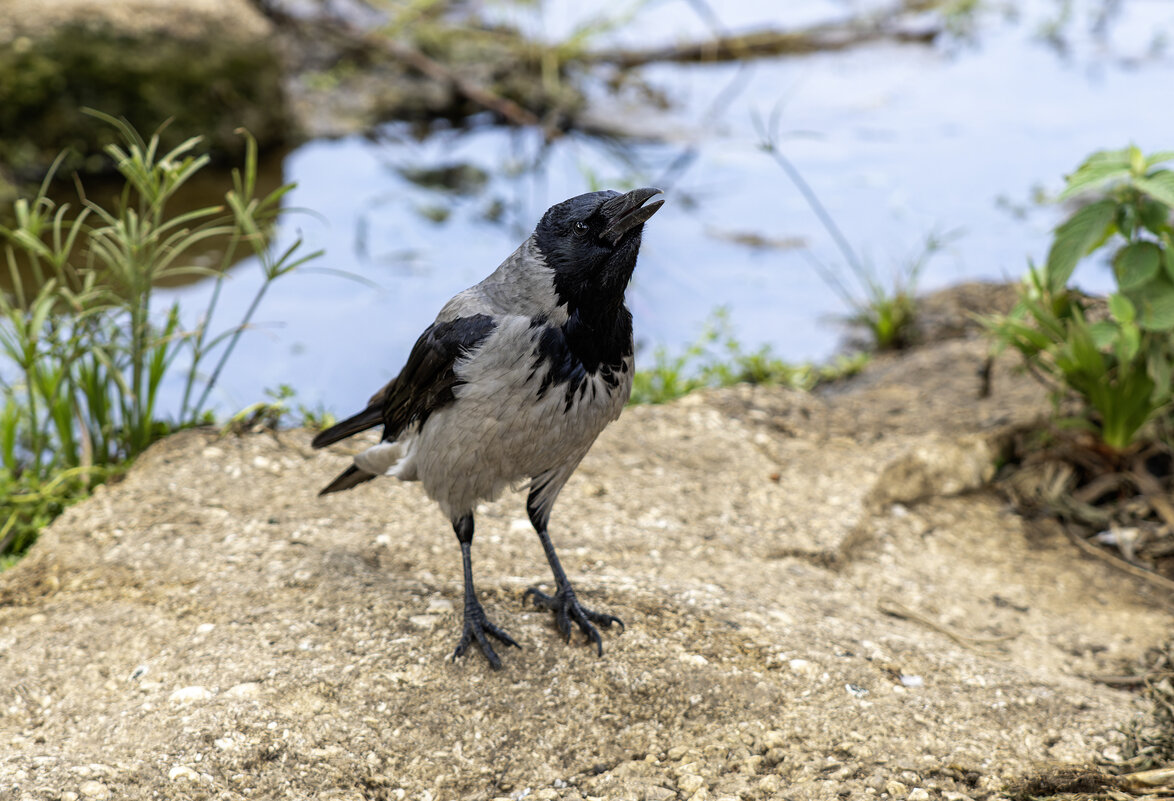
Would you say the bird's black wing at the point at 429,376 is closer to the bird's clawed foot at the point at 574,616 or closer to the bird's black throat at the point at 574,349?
the bird's black throat at the point at 574,349

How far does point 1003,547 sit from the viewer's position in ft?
13.7

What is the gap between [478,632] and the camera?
2947mm

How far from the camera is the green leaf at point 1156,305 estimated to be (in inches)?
143

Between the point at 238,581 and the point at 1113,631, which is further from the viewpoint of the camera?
the point at 1113,631

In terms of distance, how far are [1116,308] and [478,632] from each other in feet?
8.26

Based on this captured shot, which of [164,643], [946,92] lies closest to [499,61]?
[946,92]

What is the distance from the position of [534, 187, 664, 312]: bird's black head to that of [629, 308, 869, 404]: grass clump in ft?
8.07

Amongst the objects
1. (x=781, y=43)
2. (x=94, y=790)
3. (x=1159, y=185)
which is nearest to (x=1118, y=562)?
(x=1159, y=185)

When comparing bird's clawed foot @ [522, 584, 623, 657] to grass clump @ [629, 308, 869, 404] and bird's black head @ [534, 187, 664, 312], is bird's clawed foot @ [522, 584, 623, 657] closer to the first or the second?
bird's black head @ [534, 187, 664, 312]

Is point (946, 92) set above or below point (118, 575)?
above

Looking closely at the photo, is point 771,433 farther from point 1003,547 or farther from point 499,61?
point 499,61

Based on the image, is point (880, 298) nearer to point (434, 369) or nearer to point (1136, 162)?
point (1136, 162)

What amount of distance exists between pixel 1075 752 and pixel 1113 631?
104 centimetres

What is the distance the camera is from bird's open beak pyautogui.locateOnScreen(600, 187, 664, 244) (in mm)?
2508
